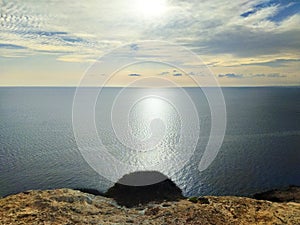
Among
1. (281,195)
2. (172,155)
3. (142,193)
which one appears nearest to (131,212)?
(142,193)

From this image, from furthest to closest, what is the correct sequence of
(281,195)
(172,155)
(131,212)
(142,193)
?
(172,155) < (281,195) < (142,193) < (131,212)

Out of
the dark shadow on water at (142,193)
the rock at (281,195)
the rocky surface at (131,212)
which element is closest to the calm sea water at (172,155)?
the rock at (281,195)

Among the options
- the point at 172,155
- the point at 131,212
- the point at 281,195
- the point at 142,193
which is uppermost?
the point at 131,212

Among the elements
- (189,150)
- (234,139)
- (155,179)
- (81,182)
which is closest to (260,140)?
(234,139)

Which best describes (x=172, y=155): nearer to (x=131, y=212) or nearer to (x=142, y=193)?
(x=142, y=193)

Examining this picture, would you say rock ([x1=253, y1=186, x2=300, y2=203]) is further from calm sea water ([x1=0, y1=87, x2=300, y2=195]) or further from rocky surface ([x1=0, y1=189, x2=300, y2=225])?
rocky surface ([x1=0, y1=189, x2=300, y2=225])

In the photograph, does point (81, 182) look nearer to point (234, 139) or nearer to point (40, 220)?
point (40, 220)

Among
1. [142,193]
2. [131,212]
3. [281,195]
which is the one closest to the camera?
[131,212]

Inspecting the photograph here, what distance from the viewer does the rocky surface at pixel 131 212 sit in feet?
127

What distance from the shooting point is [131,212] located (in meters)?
45.8

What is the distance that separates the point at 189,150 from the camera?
372ft

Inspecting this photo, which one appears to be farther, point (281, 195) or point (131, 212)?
point (281, 195)

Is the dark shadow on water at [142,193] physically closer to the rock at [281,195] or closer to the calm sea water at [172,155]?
the calm sea water at [172,155]

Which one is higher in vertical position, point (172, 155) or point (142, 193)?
point (142, 193)
